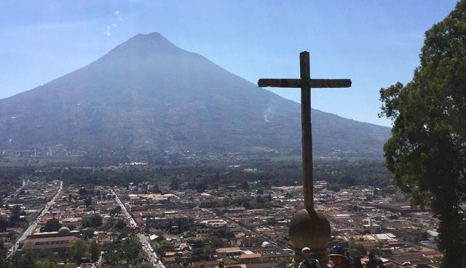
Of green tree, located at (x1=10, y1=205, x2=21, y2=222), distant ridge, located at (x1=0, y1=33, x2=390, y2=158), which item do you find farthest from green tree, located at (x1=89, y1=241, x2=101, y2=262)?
distant ridge, located at (x1=0, y1=33, x2=390, y2=158)

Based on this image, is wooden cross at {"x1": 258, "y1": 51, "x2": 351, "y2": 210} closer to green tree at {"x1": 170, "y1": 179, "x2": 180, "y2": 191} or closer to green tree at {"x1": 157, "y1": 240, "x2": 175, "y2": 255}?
green tree at {"x1": 157, "y1": 240, "x2": 175, "y2": 255}

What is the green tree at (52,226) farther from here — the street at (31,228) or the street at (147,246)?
the street at (147,246)

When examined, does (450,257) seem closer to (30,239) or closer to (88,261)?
(88,261)

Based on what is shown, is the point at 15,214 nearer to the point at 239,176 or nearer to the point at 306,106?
the point at 239,176

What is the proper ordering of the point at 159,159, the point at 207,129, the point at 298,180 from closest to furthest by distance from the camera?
the point at 298,180, the point at 159,159, the point at 207,129

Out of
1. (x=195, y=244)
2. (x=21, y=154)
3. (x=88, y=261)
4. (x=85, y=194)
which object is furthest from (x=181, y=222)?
(x=21, y=154)

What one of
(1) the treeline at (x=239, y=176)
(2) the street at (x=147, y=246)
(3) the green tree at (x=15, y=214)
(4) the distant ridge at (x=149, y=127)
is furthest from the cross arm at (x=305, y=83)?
(4) the distant ridge at (x=149, y=127)
